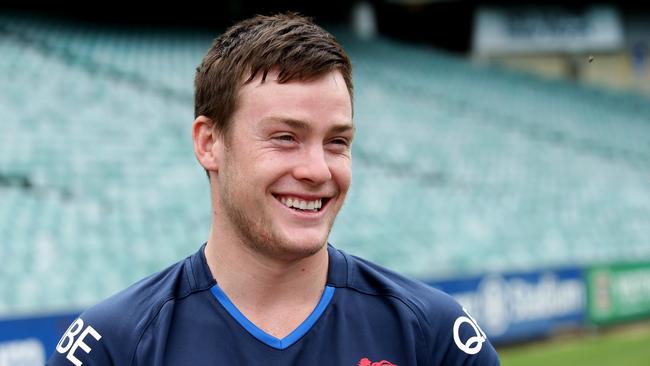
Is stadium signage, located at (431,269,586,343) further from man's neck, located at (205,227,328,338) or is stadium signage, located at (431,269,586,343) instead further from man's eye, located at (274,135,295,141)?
man's eye, located at (274,135,295,141)

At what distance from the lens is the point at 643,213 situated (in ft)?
50.1

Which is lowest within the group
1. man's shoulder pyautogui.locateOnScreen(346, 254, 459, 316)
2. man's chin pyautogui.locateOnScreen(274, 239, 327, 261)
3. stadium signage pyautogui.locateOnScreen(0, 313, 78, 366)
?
stadium signage pyautogui.locateOnScreen(0, 313, 78, 366)

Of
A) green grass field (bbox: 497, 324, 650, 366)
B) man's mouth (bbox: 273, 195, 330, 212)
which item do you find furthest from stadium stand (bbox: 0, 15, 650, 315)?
man's mouth (bbox: 273, 195, 330, 212)

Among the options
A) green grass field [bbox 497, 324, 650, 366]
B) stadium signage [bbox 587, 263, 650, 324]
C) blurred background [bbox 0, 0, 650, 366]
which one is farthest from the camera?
stadium signage [bbox 587, 263, 650, 324]

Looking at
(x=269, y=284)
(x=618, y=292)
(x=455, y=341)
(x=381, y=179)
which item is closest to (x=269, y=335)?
(x=269, y=284)

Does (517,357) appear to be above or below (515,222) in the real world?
below

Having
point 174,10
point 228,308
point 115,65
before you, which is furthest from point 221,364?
point 174,10

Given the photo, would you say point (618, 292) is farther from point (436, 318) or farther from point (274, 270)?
point (274, 270)

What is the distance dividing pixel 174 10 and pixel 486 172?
8.24m

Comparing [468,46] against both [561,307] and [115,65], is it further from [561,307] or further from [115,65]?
[561,307]

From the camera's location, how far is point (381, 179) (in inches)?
534

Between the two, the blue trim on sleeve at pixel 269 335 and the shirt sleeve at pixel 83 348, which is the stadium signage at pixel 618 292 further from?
the shirt sleeve at pixel 83 348

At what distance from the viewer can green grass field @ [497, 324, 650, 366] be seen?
928 centimetres

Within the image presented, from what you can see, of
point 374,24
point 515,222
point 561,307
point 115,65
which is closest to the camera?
point 561,307
